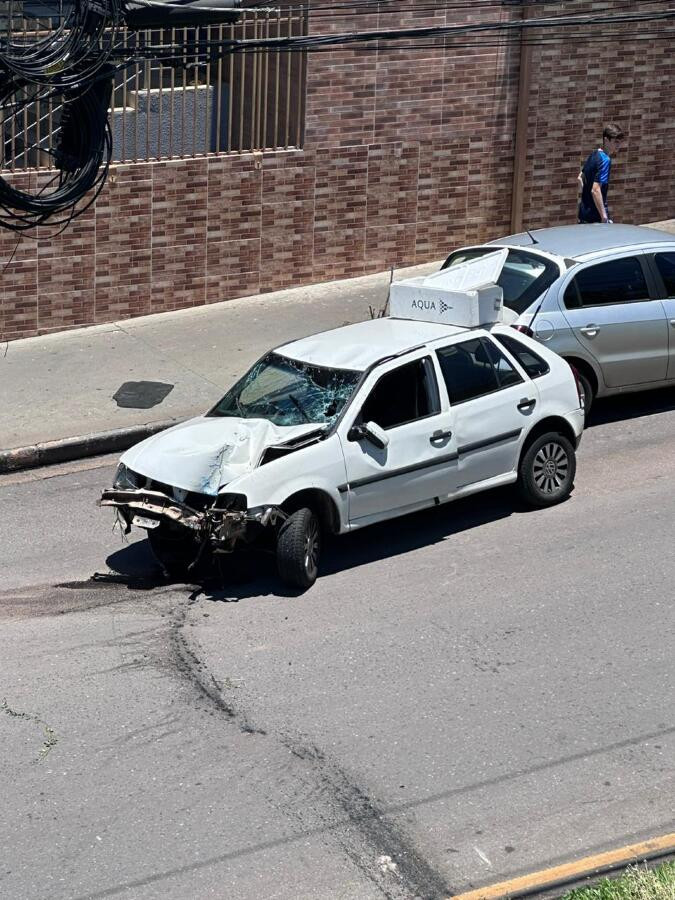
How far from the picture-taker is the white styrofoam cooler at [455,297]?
1066 centimetres

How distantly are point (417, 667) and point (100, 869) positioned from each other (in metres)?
2.60

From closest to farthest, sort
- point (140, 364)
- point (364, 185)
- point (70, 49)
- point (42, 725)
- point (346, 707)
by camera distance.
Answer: point (42, 725)
point (346, 707)
point (70, 49)
point (140, 364)
point (364, 185)

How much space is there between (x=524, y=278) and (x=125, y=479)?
4.66 m

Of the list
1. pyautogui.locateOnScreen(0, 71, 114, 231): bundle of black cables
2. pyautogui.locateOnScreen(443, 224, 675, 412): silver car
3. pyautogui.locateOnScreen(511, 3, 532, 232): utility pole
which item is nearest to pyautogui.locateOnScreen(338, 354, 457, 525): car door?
pyautogui.locateOnScreen(443, 224, 675, 412): silver car

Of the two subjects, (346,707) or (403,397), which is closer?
(346,707)

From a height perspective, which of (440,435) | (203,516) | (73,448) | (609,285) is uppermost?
(609,285)

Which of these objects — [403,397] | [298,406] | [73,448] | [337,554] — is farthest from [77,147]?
[337,554]

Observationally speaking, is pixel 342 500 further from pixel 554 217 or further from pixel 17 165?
pixel 554 217

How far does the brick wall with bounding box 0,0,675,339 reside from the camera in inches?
610

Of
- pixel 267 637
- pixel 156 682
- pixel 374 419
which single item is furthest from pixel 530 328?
pixel 156 682

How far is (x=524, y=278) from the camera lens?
41.3 ft

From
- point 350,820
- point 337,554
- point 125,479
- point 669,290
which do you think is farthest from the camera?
point 669,290

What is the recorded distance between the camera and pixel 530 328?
12148mm

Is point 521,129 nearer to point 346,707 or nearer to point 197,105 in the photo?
point 197,105
